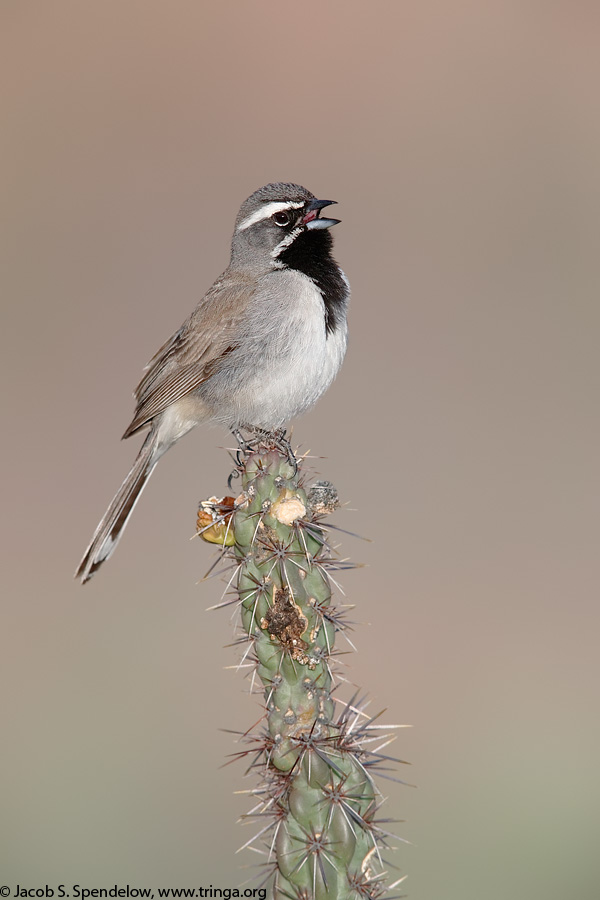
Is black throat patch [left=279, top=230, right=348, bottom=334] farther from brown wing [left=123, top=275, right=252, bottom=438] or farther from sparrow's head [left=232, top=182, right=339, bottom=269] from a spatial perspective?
brown wing [left=123, top=275, right=252, bottom=438]

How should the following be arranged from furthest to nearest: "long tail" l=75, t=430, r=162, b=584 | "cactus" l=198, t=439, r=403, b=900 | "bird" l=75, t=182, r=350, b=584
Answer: "long tail" l=75, t=430, r=162, b=584
"bird" l=75, t=182, r=350, b=584
"cactus" l=198, t=439, r=403, b=900

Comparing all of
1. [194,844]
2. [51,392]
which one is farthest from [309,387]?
[51,392]

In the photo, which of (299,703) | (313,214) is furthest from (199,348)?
(299,703)

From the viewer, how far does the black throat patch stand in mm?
5180

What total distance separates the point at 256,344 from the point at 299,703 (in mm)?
2349

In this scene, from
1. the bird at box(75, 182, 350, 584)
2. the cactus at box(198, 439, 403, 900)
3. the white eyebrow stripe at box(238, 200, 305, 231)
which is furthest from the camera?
the white eyebrow stripe at box(238, 200, 305, 231)

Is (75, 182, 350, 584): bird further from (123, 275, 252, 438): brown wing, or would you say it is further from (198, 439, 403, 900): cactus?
(198, 439, 403, 900): cactus

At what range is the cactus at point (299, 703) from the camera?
9.82 ft

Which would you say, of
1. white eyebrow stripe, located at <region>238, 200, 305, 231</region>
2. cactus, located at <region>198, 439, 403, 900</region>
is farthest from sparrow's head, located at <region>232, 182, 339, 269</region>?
cactus, located at <region>198, 439, 403, 900</region>

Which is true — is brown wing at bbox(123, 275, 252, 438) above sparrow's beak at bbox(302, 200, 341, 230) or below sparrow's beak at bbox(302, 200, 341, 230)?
below

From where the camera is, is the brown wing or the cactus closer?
the cactus

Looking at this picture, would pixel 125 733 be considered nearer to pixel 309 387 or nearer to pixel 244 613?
pixel 309 387

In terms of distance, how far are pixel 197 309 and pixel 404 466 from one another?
14.5 ft

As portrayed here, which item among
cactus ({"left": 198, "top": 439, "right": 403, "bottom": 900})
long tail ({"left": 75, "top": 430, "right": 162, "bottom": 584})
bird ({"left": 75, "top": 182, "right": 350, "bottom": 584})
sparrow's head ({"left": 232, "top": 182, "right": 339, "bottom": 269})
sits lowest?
cactus ({"left": 198, "top": 439, "right": 403, "bottom": 900})
